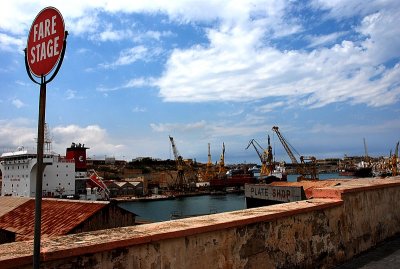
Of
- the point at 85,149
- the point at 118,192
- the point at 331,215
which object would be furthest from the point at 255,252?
the point at 118,192

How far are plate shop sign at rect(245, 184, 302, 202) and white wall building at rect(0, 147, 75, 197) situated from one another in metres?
35.9

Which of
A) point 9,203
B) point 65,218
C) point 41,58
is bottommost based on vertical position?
point 65,218

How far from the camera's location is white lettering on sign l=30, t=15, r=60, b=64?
2.46 metres

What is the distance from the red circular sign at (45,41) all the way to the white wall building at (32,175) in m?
51.4

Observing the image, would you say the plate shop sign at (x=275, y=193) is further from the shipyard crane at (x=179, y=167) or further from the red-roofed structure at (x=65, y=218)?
the shipyard crane at (x=179, y=167)

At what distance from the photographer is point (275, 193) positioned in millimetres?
20812

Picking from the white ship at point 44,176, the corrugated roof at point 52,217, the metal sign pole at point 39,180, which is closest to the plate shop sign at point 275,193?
the corrugated roof at point 52,217

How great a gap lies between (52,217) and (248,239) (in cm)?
1126

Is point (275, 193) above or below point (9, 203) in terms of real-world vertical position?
below

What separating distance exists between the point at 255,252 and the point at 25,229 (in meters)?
11.3

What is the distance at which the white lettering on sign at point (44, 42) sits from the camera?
2465 mm

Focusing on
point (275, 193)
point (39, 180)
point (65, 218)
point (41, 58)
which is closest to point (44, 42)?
point (41, 58)

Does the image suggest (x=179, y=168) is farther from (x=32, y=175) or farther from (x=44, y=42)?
(x=44, y=42)

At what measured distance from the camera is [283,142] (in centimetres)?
8750
